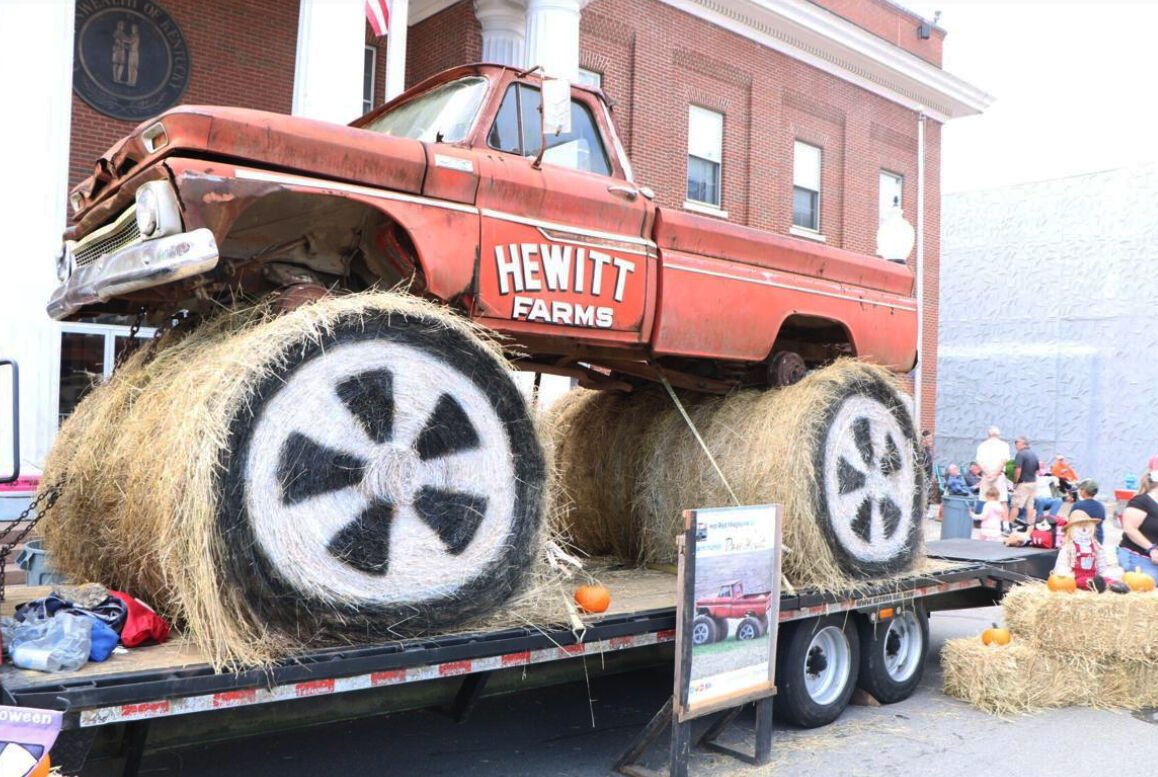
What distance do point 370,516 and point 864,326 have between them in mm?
4448

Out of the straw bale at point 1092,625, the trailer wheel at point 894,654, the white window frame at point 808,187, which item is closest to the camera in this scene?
the trailer wheel at point 894,654

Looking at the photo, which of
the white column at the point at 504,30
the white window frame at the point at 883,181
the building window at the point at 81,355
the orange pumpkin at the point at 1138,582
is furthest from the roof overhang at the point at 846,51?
the orange pumpkin at the point at 1138,582

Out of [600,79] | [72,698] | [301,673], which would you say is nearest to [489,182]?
[301,673]

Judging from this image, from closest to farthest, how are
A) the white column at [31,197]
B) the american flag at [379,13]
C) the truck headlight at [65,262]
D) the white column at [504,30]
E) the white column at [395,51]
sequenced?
the truck headlight at [65,262], the white column at [31,197], the american flag at [379,13], the white column at [395,51], the white column at [504,30]

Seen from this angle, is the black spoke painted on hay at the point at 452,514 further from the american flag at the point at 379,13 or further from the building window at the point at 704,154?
Result: the building window at the point at 704,154

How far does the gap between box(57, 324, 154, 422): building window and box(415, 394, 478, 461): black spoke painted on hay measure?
325 inches

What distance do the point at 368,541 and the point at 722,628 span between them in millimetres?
2040

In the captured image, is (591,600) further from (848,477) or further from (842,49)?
(842,49)

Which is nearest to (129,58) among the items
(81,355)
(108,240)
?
(81,355)

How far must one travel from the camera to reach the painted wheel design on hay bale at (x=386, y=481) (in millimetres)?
4000

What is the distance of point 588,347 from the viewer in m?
6.23

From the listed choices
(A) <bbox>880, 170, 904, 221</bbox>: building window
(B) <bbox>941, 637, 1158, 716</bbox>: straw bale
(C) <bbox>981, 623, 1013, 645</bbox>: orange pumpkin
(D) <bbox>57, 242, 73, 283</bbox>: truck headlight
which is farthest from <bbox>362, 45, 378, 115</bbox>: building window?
(A) <bbox>880, 170, 904, 221</bbox>: building window

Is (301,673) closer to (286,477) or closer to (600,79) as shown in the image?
(286,477)

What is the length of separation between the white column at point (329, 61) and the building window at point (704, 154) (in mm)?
8768
